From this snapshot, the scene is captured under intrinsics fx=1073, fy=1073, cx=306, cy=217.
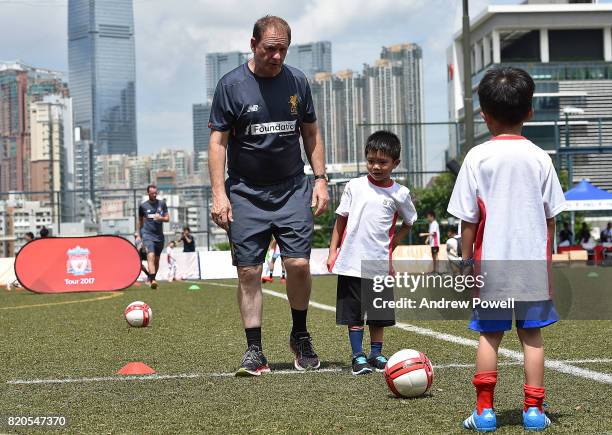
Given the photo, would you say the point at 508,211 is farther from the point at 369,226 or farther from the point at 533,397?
the point at 369,226

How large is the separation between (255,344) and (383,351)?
1201 millimetres

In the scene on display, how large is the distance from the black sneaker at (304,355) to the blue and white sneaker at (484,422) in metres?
2.29

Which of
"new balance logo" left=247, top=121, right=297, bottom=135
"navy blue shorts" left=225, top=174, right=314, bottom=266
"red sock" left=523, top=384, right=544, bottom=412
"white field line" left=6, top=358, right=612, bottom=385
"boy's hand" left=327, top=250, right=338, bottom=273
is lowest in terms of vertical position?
"white field line" left=6, top=358, right=612, bottom=385

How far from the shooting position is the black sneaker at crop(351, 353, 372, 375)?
6.10m

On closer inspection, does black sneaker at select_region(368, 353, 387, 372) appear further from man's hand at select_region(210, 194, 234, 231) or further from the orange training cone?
the orange training cone

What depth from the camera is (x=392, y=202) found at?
6.68 metres

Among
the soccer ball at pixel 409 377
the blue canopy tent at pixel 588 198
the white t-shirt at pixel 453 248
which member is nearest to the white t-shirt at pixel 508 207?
the soccer ball at pixel 409 377

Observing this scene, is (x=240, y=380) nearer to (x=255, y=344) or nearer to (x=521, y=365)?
(x=255, y=344)

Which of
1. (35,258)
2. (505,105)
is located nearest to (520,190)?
(505,105)

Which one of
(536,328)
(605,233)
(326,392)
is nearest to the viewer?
(536,328)

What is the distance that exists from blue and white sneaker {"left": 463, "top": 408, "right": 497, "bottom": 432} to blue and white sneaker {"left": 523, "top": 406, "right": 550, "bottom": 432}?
0.13m

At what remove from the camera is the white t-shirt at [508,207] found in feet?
14.2

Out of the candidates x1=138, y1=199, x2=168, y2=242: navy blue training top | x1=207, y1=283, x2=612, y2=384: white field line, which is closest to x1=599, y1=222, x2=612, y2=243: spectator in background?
x1=138, y1=199, x2=168, y2=242: navy blue training top

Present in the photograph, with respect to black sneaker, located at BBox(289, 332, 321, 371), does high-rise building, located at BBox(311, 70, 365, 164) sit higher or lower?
higher
